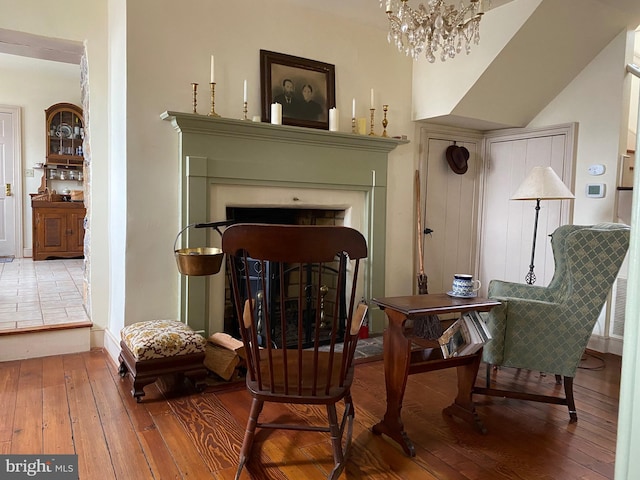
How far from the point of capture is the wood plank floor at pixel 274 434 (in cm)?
197

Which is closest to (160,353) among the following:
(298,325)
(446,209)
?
(298,325)

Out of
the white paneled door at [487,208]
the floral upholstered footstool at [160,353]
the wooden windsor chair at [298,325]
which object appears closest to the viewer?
the wooden windsor chair at [298,325]

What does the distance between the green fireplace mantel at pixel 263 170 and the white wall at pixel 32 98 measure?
5.29m

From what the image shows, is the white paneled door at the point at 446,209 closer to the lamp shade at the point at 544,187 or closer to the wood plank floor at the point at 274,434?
the lamp shade at the point at 544,187

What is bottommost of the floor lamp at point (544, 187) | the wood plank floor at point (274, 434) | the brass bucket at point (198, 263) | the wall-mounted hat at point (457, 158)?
the wood plank floor at point (274, 434)

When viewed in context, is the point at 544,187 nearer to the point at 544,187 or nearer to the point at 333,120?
the point at 544,187

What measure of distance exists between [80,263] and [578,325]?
669 centimetres

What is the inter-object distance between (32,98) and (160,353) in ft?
21.9

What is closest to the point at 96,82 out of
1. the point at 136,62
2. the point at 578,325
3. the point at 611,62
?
the point at 136,62

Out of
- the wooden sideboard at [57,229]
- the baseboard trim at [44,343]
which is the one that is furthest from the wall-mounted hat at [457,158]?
the wooden sideboard at [57,229]

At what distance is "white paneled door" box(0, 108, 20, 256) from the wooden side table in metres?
7.21

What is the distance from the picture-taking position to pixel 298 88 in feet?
11.9

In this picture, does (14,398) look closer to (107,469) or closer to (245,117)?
(107,469)

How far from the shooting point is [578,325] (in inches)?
96.7
